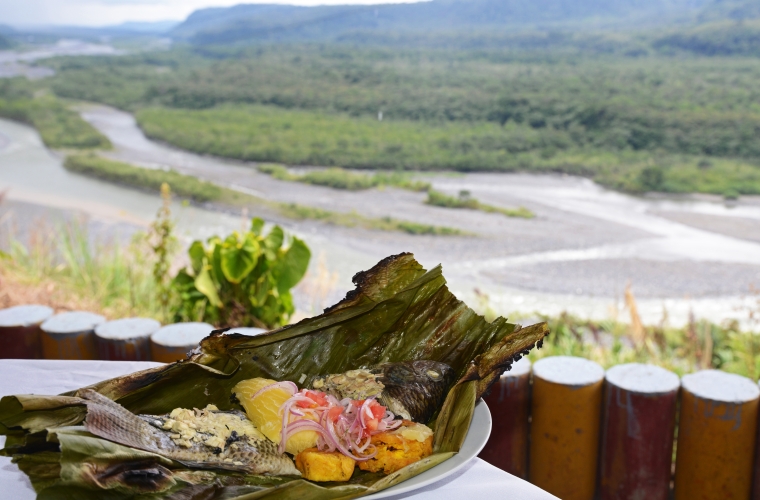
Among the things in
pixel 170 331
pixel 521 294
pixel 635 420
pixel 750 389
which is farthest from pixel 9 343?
pixel 521 294

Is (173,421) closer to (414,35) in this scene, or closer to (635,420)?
(635,420)

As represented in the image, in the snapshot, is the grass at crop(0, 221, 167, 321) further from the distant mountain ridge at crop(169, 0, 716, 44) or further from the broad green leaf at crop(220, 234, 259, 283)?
the distant mountain ridge at crop(169, 0, 716, 44)

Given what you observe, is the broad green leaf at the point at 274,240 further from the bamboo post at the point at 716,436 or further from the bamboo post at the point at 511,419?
the bamboo post at the point at 716,436

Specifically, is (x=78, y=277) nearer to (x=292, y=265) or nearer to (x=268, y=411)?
(x=292, y=265)

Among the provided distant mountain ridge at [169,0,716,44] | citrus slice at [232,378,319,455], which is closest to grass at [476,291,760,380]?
citrus slice at [232,378,319,455]

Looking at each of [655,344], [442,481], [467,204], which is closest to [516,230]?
[467,204]

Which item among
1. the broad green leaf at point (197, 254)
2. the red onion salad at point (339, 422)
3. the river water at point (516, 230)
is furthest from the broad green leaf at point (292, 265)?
the river water at point (516, 230)
